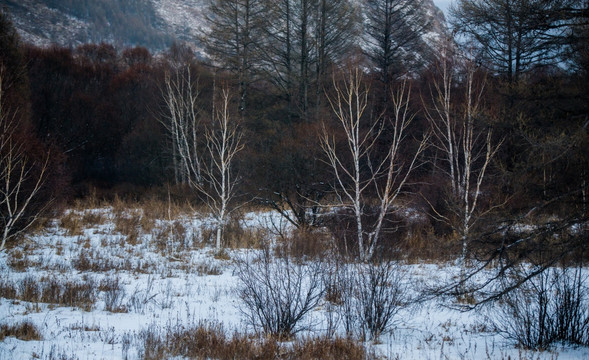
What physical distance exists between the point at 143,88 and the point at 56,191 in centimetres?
2140

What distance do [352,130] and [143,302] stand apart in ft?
18.1

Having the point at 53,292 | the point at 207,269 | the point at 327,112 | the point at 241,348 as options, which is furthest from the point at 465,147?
the point at 53,292

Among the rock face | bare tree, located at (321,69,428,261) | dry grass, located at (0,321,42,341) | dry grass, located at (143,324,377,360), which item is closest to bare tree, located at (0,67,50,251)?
dry grass, located at (0,321,42,341)

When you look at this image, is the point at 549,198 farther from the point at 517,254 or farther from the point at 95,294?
the point at 95,294

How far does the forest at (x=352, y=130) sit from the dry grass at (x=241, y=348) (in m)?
1.40

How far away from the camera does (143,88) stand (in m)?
33.2

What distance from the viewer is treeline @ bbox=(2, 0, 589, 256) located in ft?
21.2

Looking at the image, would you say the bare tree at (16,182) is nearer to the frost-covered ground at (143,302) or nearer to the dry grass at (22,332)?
the frost-covered ground at (143,302)

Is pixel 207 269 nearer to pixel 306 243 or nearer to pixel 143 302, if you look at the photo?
pixel 306 243

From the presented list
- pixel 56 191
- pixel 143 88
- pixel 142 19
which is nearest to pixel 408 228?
pixel 56 191

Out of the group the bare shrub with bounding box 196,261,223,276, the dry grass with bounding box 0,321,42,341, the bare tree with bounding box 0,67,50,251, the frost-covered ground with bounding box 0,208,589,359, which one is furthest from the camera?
the bare tree with bounding box 0,67,50,251

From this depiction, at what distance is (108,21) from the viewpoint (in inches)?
3344

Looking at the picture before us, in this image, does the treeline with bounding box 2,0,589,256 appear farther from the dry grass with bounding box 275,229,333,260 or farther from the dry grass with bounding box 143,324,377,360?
the dry grass with bounding box 143,324,377,360

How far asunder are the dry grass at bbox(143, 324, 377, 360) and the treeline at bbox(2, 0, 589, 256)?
296 cm
